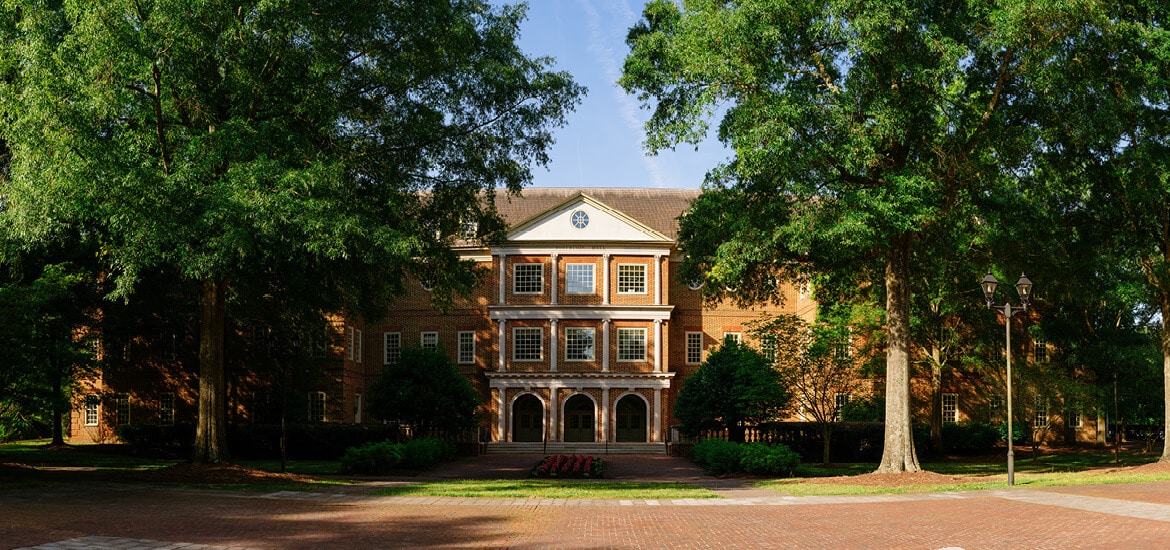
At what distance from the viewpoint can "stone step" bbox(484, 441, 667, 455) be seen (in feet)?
138

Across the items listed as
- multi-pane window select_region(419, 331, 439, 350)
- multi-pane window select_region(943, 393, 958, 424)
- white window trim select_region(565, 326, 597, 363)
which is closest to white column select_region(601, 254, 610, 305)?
white window trim select_region(565, 326, 597, 363)

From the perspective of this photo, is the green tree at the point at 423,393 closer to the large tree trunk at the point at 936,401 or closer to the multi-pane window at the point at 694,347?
the multi-pane window at the point at 694,347

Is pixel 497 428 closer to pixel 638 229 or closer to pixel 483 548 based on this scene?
pixel 638 229

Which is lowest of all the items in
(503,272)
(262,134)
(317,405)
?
(317,405)

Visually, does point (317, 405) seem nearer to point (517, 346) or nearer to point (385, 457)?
point (517, 346)

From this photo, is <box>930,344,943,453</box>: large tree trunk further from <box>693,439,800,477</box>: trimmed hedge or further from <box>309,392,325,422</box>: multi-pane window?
<box>309,392,325,422</box>: multi-pane window

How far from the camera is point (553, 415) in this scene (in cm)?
4647

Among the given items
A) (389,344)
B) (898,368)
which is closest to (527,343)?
(389,344)

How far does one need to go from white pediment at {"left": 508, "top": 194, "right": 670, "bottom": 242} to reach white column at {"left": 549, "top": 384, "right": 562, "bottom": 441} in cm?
720

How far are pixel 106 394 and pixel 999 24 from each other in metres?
32.1

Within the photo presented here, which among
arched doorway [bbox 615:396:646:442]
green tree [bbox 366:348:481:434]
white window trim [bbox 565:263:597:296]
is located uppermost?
white window trim [bbox 565:263:597:296]

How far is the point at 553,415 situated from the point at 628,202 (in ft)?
43.0

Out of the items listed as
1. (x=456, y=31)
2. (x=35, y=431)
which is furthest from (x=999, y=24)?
(x=35, y=431)

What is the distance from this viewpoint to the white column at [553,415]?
1816 inches
